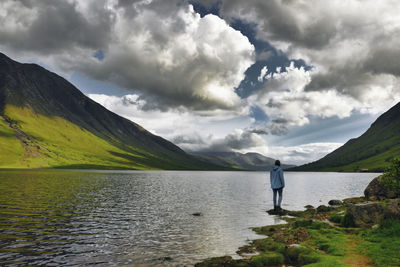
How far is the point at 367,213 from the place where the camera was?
2586 centimetres

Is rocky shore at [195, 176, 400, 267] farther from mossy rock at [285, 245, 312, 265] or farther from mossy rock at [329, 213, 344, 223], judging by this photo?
mossy rock at [329, 213, 344, 223]

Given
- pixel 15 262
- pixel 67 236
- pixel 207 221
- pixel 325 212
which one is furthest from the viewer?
pixel 325 212

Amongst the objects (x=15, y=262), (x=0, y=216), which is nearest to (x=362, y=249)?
(x=15, y=262)

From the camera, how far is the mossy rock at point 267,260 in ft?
56.1

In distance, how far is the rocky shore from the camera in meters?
16.1

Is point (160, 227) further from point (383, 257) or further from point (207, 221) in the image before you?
point (383, 257)

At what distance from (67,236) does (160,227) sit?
9288 mm

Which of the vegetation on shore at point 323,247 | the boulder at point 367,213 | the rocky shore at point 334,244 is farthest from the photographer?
the boulder at point 367,213

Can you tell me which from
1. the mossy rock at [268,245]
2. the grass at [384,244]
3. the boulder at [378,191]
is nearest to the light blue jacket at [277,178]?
the mossy rock at [268,245]

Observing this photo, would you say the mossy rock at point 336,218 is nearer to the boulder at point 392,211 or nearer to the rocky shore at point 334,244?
the rocky shore at point 334,244

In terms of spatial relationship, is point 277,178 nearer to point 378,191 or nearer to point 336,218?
point 336,218

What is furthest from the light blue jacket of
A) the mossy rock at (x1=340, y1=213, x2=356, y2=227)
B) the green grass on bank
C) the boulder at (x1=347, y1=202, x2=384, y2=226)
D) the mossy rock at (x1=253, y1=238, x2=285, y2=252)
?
the mossy rock at (x1=253, y1=238, x2=285, y2=252)

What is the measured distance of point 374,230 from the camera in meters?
21.5

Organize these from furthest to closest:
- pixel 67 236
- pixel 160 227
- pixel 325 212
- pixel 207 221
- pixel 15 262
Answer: pixel 325 212, pixel 207 221, pixel 160 227, pixel 67 236, pixel 15 262
